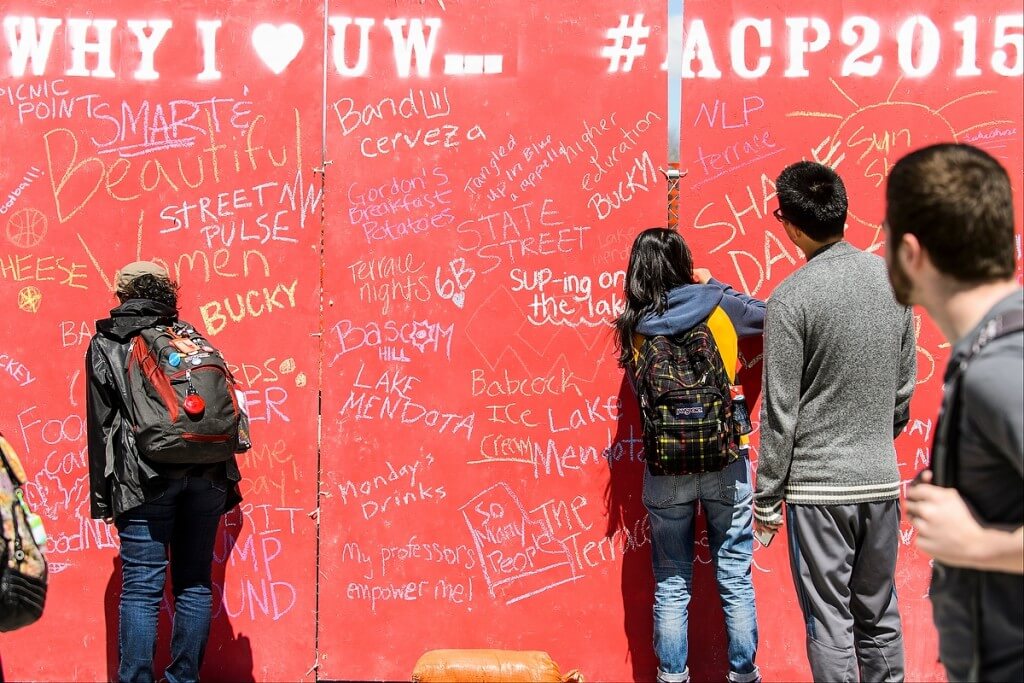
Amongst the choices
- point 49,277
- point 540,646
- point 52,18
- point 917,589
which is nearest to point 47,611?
point 49,277

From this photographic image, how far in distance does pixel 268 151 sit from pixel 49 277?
123 cm

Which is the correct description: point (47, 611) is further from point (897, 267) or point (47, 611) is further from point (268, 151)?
point (897, 267)

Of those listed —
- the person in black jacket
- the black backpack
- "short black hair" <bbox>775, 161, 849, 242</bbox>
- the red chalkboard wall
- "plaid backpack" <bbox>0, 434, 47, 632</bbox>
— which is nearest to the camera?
"plaid backpack" <bbox>0, 434, 47, 632</bbox>

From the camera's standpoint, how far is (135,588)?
→ 13.9ft

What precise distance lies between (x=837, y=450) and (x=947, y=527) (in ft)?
5.08

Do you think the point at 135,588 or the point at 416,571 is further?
the point at 416,571

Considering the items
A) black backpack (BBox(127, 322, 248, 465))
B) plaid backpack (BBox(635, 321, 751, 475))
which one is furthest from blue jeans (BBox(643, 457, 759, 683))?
black backpack (BBox(127, 322, 248, 465))

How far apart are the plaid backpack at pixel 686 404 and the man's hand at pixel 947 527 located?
81.4 inches

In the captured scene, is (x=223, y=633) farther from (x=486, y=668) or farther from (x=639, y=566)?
(x=639, y=566)

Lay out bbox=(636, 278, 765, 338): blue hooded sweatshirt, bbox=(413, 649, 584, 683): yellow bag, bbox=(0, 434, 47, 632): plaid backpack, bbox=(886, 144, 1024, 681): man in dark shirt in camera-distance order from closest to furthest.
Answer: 1. bbox=(886, 144, 1024, 681): man in dark shirt
2. bbox=(0, 434, 47, 632): plaid backpack
3. bbox=(636, 278, 765, 338): blue hooded sweatshirt
4. bbox=(413, 649, 584, 683): yellow bag

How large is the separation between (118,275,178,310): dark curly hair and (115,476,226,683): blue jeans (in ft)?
2.61

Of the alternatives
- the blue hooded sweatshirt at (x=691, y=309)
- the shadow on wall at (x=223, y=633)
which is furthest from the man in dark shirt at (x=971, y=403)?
the shadow on wall at (x=223, y=633)

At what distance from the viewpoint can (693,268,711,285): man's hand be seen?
4.55 metres

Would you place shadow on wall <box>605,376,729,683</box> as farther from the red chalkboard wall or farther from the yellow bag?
the yellow bag
